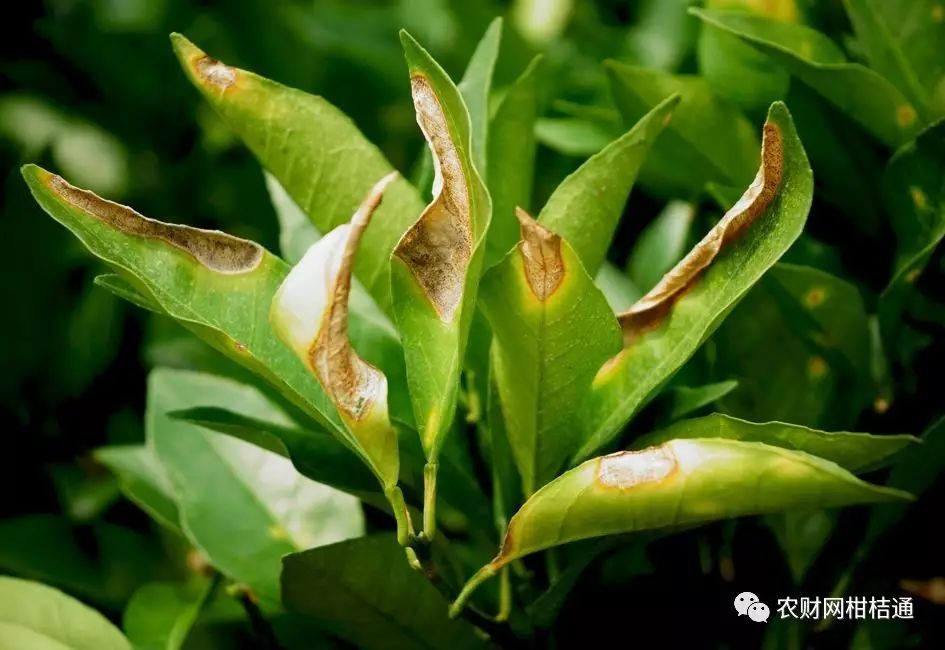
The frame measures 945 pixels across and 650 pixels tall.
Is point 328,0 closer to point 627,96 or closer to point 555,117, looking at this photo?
point 555,117

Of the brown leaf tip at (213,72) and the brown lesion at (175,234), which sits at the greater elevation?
the brown leaf tip at (213,72)

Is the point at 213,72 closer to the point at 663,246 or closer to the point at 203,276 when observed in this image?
the point at 203,276

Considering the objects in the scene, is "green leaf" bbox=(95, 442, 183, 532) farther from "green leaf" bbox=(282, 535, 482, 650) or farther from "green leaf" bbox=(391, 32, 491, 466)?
"green leaf" bbox=(391, 32, 491, 466)

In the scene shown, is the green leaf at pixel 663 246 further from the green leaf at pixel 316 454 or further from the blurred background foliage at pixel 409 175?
the green leaf at pixel 316 454

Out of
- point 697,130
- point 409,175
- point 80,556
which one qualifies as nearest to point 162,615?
point 80,556

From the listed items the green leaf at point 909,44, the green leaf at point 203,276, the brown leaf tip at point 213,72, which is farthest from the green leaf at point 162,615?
the green leaf at point 909,44
